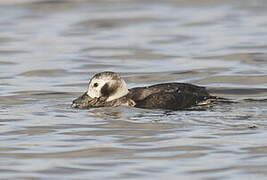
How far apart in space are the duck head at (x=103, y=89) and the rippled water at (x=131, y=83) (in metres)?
0.21

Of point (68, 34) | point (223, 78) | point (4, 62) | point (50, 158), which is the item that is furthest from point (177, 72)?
point (50, 158)

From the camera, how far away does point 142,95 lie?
13.2 metres

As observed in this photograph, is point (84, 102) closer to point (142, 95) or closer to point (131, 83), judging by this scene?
point (142, 95)

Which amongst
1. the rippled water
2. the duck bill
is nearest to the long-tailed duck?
the duck bill

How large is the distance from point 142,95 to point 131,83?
3.08m

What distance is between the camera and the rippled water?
1016 centimetres

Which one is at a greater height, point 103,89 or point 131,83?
point 103,89

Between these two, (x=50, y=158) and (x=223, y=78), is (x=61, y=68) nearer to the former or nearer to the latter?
(x=223, y=78)

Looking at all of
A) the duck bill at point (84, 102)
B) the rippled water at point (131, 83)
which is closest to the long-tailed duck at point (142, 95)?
the duck bill at point (84, 102)

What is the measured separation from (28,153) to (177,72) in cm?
672

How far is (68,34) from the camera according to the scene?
22188mm

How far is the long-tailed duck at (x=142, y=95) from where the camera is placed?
13.0 meters

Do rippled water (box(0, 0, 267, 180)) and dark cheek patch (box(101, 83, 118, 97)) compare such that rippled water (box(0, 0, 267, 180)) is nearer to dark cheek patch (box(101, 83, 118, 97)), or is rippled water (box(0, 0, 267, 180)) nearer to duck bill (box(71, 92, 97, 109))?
duck bill (box(71, 92, 97, 109))

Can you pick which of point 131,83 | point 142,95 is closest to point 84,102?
point 142,95
